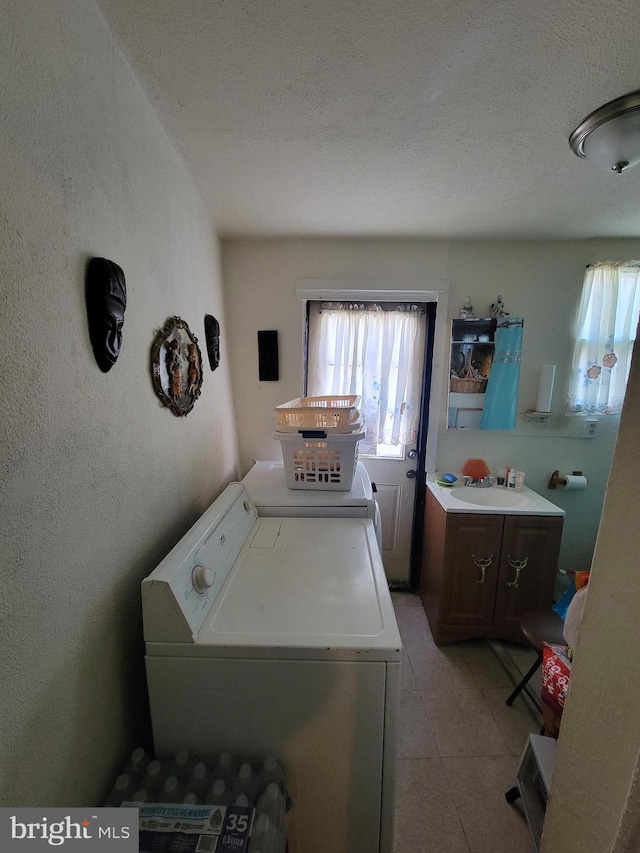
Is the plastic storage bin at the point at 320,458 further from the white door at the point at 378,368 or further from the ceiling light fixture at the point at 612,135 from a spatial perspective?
the ceiling light fixture at the point at 612,135

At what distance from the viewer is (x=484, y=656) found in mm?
1738

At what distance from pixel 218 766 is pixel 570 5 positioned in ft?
6.18

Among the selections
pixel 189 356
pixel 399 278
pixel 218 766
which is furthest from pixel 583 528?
pixel 189 356

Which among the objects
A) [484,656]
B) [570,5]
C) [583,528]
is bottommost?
[484,656]

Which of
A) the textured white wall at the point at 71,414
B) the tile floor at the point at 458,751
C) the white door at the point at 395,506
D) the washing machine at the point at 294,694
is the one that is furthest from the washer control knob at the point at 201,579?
the white door at the point at 395,506

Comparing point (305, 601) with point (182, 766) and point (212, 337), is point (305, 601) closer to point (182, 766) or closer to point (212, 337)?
point (182, 766)

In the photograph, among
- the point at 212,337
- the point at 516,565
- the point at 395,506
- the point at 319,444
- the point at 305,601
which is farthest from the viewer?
the point at 395,506

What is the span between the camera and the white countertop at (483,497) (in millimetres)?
1734

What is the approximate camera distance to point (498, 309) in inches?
73.9

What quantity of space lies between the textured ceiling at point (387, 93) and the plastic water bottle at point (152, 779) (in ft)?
5.67

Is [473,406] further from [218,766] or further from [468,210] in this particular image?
[218,766]

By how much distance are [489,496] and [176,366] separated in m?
1.94

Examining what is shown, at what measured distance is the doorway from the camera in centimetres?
199

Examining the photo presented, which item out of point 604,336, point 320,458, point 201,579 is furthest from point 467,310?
point 201,579
